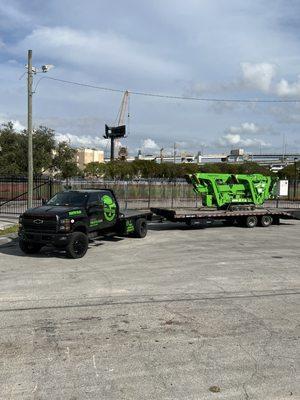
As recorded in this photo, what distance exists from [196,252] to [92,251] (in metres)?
2.88

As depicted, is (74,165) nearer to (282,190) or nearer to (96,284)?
(282,190)

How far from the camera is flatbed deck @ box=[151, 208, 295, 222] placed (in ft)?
66.7

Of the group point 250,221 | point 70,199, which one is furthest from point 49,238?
point 250,221

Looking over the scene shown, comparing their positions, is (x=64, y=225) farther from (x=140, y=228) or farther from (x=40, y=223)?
(x=140, y=228)

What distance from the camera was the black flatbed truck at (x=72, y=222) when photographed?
12.9 m

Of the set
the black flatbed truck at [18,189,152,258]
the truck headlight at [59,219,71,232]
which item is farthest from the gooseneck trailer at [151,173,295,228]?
the truck headlight at [59,219,71,232]

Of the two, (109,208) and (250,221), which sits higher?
(109,208)

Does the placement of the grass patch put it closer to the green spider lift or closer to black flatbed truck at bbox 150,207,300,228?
black flatbed truck at bbox 150,207,300,228

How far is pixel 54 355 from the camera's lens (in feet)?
18.6

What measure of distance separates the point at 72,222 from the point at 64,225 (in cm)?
30

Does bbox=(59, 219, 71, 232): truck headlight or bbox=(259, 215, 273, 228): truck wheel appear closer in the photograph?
bbox=(59, 219, 71, 232): truck headlight

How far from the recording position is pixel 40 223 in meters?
13.0

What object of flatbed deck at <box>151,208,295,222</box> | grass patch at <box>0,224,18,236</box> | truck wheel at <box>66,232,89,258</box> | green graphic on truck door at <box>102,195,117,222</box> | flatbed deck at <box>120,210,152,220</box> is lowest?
grass patch at <box>0,224,18,236</box>

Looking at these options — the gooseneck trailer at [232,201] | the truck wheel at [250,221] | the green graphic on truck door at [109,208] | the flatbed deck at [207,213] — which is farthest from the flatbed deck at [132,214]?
the truck wheel at [250,221]
